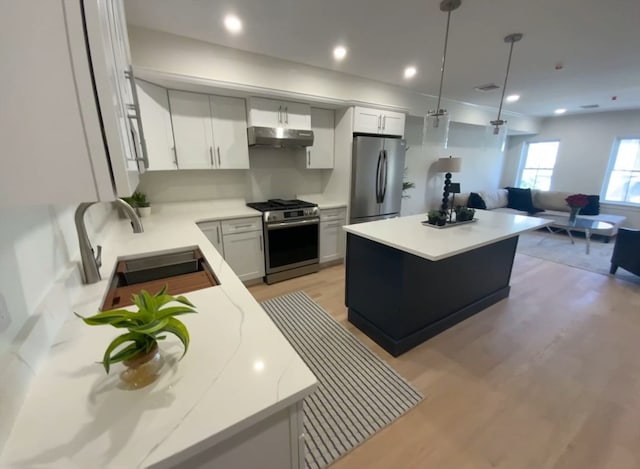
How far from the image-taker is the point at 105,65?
0.58m

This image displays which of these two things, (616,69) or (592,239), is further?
(592,239)

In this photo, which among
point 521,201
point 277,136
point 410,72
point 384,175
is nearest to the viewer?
point 277,136

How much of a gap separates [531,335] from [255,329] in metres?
2.74

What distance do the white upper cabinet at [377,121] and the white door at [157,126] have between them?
7.34ft

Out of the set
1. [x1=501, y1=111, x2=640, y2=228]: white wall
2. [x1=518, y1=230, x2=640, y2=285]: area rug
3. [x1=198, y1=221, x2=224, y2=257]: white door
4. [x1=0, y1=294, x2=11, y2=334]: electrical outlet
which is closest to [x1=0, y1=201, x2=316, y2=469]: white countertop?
[x1=0, y1=294, x2=11, y2=334]: electrical outlet

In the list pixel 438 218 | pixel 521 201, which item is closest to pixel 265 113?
pixel 438 218

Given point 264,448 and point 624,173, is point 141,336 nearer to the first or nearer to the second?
point 264,448

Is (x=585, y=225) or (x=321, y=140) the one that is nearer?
(x=321, y=140)

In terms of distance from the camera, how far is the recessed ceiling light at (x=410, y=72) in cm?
325

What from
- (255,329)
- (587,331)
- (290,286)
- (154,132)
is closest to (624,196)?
(587,331)

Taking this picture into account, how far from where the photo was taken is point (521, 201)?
630 centimetres

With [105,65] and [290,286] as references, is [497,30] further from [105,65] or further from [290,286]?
[290,286]

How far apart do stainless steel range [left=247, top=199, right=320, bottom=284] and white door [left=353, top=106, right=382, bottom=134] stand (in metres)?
1.26

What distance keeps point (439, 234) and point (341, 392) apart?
1.45 metres
